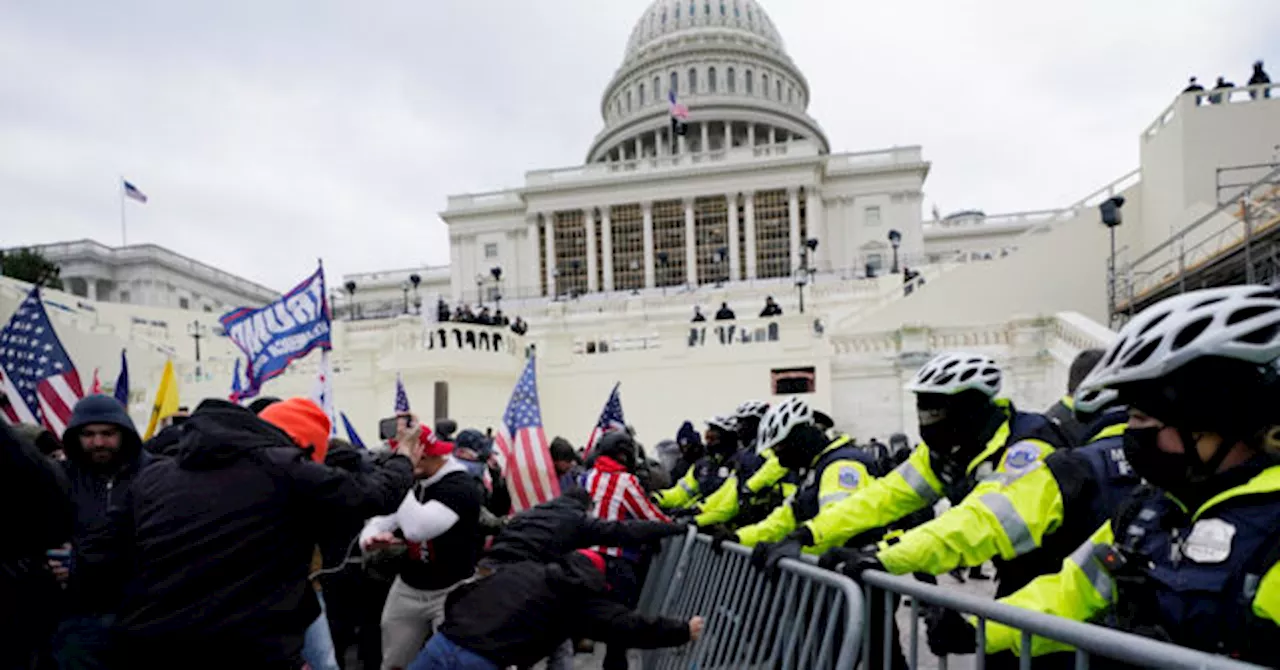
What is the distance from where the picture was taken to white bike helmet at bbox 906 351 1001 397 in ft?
10.4

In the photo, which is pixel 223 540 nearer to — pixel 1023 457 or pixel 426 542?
pixel 426 542

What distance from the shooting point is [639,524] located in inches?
182

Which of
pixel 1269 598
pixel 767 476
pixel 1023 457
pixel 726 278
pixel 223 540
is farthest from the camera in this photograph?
pixel 726 278

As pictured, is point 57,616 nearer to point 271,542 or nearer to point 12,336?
point 271,542

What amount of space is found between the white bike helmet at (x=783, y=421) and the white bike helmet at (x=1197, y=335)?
2.52 m

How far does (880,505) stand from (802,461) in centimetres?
124

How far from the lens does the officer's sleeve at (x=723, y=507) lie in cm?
586

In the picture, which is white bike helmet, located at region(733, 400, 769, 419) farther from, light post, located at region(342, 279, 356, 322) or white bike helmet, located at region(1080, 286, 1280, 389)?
light post, located at region(342, 279, 356, 322)

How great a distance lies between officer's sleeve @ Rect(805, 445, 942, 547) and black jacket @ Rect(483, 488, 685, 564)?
1.20m

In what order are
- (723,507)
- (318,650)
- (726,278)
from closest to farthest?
(318,650) < (723,507) < (726,278)

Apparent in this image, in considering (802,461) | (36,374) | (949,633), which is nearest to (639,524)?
(802,461)

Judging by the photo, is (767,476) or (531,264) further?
(531,264)

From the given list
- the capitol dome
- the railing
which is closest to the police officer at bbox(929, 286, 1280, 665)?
the railing

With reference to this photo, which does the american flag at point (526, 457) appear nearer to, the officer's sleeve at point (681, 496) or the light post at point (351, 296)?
the officer's sleeve at point (681, 496)
